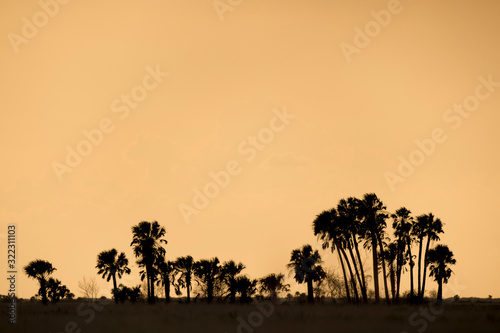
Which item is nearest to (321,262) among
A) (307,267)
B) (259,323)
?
(307,267)

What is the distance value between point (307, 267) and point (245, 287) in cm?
1111

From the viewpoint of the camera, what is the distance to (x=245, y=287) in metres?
89.4

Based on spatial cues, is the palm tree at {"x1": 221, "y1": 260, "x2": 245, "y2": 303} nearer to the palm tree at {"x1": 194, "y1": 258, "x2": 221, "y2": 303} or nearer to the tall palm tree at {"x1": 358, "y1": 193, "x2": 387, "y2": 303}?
the palm tree at {"x1": 194, "y1": 258, "x2": 221, "y2": 303}

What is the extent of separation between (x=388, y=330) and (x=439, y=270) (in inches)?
1983

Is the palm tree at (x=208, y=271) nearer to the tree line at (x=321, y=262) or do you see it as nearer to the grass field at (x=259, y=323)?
the tree line at (x=321, y=262)

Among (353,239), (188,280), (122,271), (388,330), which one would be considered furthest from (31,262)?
(388,330)

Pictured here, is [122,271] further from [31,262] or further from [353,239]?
Result: [353,239]

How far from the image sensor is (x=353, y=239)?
76.1m

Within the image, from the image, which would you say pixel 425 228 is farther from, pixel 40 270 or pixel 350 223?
pixel 40 270

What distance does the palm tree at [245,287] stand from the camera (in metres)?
88.9

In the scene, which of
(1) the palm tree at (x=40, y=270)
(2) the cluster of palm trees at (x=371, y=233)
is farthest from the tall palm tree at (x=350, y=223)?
(1) the palm tree at (x=40, y=270)

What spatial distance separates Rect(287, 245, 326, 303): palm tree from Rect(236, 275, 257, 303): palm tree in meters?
8.02

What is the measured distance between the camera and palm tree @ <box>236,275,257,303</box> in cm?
8894

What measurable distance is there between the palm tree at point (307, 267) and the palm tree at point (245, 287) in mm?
8023
